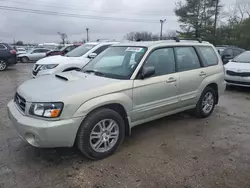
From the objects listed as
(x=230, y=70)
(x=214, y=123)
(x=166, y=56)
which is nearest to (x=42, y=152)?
(x=166, y=56)

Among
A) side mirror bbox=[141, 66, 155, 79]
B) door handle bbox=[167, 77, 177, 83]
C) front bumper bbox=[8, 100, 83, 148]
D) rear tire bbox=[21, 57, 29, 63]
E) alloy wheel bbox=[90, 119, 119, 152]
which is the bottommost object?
rear tire bbox=[21, 57, 29, 63]

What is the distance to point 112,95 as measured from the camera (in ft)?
11.3

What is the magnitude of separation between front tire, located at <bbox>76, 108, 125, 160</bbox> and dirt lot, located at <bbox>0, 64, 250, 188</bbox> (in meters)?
0.14

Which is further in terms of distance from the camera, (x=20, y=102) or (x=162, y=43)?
(x=162, y=43)

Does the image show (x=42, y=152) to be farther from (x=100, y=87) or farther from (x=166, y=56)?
(x=166, y=56)

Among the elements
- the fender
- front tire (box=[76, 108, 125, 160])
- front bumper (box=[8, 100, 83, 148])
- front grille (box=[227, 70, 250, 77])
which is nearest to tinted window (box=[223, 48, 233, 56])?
front grille (box=[227, 70, 250, 77])

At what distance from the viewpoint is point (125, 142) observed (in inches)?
159

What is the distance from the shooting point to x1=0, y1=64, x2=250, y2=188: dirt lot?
2.96 metres

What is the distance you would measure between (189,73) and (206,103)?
100 cm

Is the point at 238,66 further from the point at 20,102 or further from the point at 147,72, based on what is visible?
the point at 20,102

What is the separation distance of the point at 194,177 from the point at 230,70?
6247 millimetres

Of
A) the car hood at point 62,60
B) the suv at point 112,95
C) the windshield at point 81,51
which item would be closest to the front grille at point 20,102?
the suv at point 112,95

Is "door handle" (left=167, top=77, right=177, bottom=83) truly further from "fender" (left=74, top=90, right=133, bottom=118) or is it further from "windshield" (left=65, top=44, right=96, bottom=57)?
"windshield" (left=65, top=44, right=96, bottom=57)

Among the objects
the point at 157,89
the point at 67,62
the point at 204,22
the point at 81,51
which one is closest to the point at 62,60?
the point at 67,62
